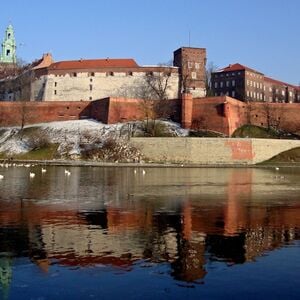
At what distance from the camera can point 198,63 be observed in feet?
233

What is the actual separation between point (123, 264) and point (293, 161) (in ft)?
149

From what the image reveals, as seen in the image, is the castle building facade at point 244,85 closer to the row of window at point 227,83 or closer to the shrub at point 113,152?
the row of window at point 227,83

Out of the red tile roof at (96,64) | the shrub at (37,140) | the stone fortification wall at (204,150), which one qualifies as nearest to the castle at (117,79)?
the red tile roof at (96,64)

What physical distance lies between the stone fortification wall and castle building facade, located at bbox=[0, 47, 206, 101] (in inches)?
684

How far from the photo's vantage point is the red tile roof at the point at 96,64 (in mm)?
72438

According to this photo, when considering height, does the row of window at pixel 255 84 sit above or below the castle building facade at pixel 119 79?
above

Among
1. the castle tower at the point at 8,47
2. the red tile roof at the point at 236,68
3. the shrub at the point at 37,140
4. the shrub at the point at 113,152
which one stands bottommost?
the shrub at the point at 113,152

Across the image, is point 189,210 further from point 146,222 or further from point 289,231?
point 289,231

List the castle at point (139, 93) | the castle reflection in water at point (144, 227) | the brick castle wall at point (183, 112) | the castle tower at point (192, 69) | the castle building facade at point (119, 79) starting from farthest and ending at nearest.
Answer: the castle tower at point (192, 69), the castle building facade at point (119, 79), the castle at point (139, 93), the brick castle wall at point (183, 112), the castle reflection in water at point (144, 227)

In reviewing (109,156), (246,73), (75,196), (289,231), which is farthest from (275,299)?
(246,73)

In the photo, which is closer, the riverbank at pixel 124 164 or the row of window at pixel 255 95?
the riverbank at pixel 124 164

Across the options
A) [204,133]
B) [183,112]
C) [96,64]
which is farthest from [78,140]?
[96,64]

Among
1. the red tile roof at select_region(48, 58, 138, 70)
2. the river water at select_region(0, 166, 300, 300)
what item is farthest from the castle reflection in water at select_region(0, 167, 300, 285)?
the red tile roof at select_region(48, 58, 138, 70)

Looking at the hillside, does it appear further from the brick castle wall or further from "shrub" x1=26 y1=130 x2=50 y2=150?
the brick castle wall
